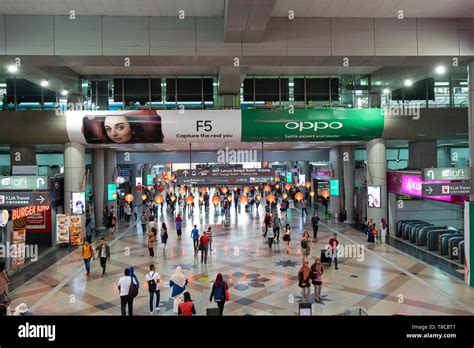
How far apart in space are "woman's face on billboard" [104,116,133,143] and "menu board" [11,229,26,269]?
487 centimetres

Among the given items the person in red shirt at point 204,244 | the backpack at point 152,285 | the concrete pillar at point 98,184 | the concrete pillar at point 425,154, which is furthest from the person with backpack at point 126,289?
the concrete pillar at point 425,154

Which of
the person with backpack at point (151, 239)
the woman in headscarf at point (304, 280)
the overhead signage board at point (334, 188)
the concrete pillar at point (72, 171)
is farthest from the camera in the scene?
the overhead signage board at point (334, 188)

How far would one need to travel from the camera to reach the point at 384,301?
949 cm

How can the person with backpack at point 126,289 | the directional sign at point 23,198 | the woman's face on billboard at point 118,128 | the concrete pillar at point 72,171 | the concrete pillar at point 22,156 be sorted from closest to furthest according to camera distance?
the person with backpack at point 126,289 < the directional sign at point 23,198 < the woman's face on billboard at point 118,128 < the concrete pillar at point 72,171 < the concrete pillar at point 22,156

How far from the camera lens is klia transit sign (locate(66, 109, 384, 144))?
13352 millimetres

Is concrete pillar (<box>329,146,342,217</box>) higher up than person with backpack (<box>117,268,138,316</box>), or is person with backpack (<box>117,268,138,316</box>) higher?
concrete pillar (<box>329,146,342,217</box>)

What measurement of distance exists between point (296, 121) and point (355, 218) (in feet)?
39.1

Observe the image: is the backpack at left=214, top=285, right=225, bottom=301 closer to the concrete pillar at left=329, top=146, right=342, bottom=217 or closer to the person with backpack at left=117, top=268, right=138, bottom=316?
the person with backpack at left=117, top=268, right=138, bottom=316

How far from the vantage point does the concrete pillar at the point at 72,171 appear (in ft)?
54.5

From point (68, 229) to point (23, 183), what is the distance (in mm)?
4402

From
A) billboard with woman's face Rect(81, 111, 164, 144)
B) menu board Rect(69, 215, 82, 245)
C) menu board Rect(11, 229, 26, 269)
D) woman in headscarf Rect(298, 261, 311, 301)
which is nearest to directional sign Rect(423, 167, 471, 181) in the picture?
woman in headscarf Rect(298, 261, 311, 301)

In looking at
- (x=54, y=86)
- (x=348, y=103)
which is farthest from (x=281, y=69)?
(x=54, y=86)

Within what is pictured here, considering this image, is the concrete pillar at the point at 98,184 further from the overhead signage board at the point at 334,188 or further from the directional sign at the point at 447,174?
the directional sign at the point at 447,174

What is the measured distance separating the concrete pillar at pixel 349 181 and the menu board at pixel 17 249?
17839mm
